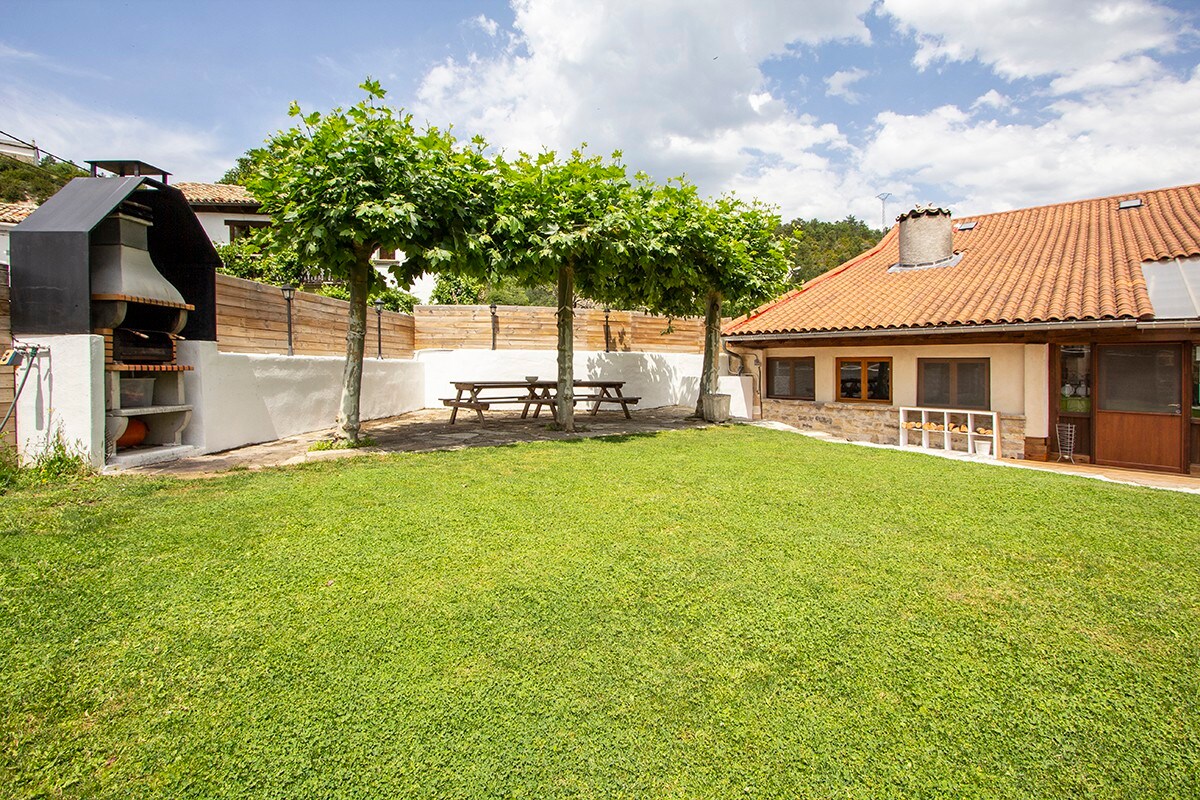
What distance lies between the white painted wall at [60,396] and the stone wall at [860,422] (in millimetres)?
12345

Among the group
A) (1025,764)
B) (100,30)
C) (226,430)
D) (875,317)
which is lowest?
(1025,764)

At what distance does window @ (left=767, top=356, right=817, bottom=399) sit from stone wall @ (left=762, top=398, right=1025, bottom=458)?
314mm

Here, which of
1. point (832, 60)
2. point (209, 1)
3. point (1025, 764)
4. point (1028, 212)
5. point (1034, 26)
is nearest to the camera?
point (1025, 764)

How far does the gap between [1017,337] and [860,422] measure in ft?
10.6

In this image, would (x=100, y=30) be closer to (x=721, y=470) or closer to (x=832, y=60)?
(x=721, y=470)

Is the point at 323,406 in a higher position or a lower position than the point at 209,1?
lower

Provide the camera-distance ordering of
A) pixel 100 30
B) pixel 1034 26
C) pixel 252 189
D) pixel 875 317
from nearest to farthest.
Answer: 1. pixel 252 189
2. pixel 100 30
3. pixel 1034 26
4. pixel 875 317

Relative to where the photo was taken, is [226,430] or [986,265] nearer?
[226,430]

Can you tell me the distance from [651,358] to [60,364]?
1273 centimetres

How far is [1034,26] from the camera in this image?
34.6 feet

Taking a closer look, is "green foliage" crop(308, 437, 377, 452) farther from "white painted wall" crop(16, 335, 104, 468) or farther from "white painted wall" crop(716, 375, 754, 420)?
"white painted wall" crop(716, 375, 754, 420)

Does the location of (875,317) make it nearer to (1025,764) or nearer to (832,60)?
(832,60)

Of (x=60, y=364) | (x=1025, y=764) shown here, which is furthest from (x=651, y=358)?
(x=1025, y=764)

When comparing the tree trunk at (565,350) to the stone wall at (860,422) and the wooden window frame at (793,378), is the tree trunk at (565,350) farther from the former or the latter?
the wooden window frame at (793,378)
